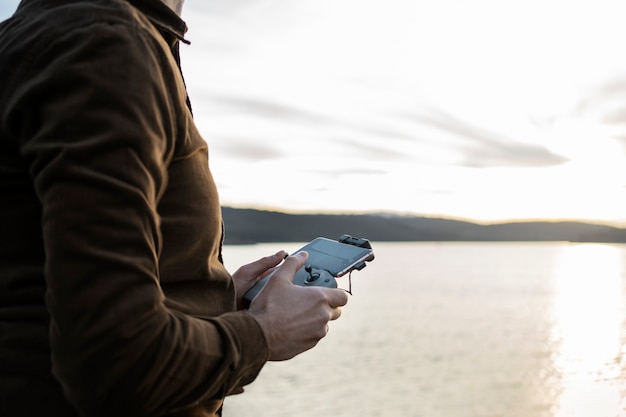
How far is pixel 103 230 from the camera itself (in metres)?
1.00

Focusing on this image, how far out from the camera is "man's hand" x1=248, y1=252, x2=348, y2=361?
4.30ft

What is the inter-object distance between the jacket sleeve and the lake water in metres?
31.1

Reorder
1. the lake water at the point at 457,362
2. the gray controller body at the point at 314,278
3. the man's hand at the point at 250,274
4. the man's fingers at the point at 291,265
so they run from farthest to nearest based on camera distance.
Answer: the lake water at the point at 457,362, the man's hand at the point at 250,274, the gray controller body at the point at 314,278, the man's fingers at the point at 291,265

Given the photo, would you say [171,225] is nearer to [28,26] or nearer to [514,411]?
[28,26]

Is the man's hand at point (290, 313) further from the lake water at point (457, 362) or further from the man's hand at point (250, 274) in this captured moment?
the lake water at point (457, 362)

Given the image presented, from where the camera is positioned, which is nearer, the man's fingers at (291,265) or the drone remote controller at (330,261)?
the man's fingers at (291,265)

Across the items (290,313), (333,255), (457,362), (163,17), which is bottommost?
(457,362)

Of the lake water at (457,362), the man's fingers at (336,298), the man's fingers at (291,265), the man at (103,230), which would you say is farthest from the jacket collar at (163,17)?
the lake water at (457,362)

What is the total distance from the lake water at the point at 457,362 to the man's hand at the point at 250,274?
30354mm

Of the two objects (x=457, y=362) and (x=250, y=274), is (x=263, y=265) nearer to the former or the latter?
(x=250, y=274)

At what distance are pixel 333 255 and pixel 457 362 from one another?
46.1m

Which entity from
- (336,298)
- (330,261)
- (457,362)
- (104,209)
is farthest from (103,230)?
(457,362)

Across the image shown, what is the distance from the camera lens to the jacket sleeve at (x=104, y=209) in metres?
1.00

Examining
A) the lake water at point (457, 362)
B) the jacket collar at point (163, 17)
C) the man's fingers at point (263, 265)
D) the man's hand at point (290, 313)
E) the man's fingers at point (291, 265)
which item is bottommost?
the lake water at point (457, 362)
